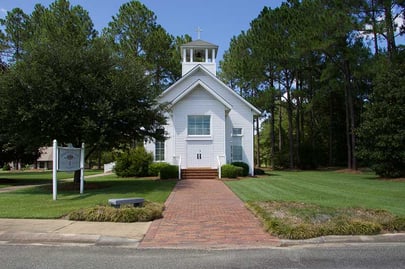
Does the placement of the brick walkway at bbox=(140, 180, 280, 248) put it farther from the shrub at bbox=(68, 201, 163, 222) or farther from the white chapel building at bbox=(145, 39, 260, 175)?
the white chapel building at bbox=(145, 39, 260, 175)

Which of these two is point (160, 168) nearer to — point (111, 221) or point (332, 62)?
point (111, 221)

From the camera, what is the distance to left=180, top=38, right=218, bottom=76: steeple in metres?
32.6

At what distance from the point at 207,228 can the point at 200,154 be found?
1886 cm

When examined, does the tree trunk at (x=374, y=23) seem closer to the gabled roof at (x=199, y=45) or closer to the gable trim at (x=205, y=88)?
the gable trim at (x=205, y=88)

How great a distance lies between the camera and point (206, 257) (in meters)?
6.59

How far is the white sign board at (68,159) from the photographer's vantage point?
47.8ft

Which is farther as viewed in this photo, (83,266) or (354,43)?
(354,43)

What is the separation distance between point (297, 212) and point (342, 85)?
32191 millimetres

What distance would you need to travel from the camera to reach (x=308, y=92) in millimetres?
46188

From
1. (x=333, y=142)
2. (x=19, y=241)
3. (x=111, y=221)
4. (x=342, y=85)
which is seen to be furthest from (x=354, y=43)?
(x=19, y=241)

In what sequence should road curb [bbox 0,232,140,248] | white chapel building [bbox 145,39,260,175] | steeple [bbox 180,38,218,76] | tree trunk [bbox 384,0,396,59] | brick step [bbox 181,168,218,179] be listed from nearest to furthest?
road curb [bbox 0,232,140,248] < brick step [bbox 181,168,218,179] < white chapel building [bbox 145,39,260,175] < tree trunk [bbox 384,0,396,59] < steeple [bbox 180,38,218,76]

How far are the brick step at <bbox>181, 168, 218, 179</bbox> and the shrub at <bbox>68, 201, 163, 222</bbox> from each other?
1569 centimetres

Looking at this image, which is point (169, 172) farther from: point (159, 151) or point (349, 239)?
point (349, 239)

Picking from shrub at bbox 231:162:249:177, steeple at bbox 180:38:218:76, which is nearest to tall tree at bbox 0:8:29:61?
steeple at bbox 180:38:218:76
